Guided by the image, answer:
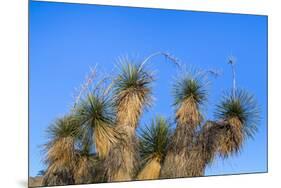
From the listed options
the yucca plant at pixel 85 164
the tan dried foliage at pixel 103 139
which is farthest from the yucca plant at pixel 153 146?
the yucca plant at pixel 85 164

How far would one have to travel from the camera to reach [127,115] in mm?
3375

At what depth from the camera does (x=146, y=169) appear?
3.43m

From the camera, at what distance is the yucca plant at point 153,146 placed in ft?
11.2

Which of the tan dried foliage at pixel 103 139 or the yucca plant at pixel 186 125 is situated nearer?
the tan dried foliage at pixel 103 139

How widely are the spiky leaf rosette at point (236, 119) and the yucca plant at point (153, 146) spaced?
0.44 meters

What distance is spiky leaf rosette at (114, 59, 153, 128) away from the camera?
337 centimetres

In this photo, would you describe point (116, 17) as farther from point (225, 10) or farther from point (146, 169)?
point (146, 169)

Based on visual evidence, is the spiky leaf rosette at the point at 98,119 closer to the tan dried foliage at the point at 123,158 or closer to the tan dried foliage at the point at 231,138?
the tan dried foliage at the point at 123,158

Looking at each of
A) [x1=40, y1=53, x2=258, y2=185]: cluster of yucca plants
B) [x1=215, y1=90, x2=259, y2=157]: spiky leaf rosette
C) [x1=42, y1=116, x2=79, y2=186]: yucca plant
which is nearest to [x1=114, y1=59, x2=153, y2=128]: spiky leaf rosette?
[x1=40, y1=53, x2=258, y2=185]: cluster of yucca plants

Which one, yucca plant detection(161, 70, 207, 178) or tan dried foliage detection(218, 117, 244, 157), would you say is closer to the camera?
yucca plant detection(161, 70, 207, 178)

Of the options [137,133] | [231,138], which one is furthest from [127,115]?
[231,138]

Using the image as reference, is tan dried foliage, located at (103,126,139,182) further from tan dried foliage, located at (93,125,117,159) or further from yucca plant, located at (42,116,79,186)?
yucca plant, located at (42,116,79,186)
